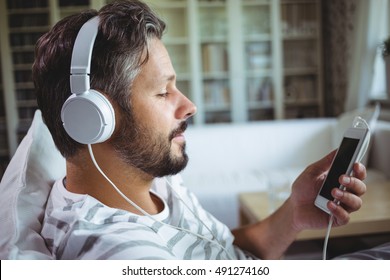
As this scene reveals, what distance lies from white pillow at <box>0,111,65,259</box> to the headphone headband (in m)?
0.16

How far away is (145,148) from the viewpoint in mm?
542

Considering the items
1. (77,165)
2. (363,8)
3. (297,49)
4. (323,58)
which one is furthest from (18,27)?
(297,49)

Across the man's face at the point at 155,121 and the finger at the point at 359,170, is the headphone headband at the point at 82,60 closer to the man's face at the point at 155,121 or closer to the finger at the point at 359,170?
the man's face at the point at 155,121

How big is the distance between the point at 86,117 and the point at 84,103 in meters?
0.02

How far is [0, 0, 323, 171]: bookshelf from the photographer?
66 centimetres

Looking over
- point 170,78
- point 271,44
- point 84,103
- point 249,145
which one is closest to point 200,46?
point 271,44

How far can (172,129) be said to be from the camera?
0.56 meters

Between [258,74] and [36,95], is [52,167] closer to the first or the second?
[36,95]

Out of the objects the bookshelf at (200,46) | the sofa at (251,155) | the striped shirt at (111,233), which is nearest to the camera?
the striped shirt at (111,233)

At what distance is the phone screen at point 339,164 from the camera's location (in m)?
0.54

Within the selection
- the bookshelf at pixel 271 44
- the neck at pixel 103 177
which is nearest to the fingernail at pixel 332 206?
the neck at pixel 103 177

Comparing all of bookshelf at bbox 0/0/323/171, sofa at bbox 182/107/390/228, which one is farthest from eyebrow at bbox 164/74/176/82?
sofa at bbox 182/107/390/228

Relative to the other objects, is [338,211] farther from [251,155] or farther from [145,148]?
[251,155]

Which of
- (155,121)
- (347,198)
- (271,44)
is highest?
(271,44)
